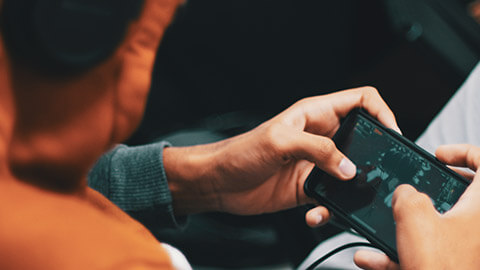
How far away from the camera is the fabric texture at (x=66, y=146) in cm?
21

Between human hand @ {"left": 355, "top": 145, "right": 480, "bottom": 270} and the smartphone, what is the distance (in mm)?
54

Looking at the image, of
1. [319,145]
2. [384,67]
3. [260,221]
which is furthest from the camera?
[384,67]

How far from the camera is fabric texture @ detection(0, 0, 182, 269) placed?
21cm

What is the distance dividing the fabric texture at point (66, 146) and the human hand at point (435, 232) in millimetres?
232

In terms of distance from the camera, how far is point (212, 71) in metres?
1.20

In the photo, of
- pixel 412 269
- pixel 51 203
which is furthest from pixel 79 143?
pixel 412 269

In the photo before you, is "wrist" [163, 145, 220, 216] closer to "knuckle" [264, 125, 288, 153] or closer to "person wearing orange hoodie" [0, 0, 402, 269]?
"knuckle" [264, 125, 288, 153]

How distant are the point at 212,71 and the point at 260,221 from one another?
1.88 feet

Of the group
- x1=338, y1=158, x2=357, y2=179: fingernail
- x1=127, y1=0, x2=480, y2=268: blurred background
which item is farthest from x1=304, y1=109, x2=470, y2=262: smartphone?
x1=127, y1=0, x2=480, y2=268: blurred background

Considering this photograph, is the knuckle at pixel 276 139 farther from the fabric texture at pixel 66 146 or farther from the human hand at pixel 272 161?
the fabric texture at pixel 66 146

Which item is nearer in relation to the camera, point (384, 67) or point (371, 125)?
point (371, 125)

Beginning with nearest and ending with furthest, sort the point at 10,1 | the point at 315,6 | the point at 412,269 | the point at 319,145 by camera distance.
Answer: the point at 10,1 < the point at 412,269 < the point at 319,145 < the point at 315,6

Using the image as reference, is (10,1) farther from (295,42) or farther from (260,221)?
(295,42)

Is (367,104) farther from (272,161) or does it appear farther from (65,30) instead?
(65,30)
